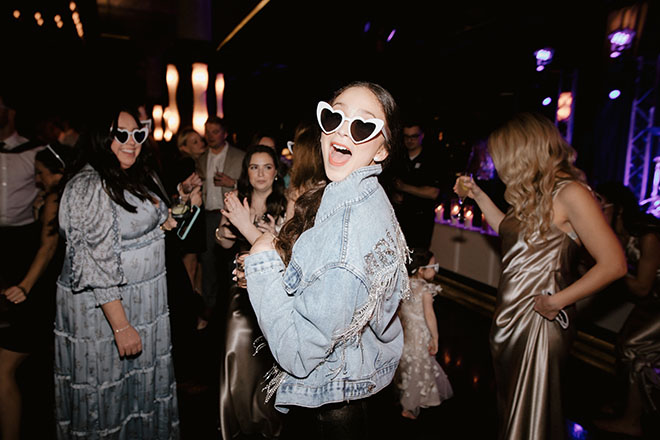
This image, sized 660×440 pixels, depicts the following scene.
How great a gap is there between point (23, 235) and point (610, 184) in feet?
16.9

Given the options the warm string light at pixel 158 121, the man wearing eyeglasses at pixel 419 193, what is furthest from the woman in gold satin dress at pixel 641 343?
the warm string light at pixel 158 121

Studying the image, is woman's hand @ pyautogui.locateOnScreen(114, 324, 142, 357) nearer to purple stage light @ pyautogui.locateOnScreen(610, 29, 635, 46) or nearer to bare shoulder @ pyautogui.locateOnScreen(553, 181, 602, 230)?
bare shoulder @ pyautogui.locateOnScreen(553, 181, 602, 230)

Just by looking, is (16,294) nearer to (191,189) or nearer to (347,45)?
(191,189)

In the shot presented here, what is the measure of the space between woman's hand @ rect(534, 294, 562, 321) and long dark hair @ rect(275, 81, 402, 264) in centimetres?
122

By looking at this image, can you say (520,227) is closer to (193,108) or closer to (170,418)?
(170,418)

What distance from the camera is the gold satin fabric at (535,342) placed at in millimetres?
2146

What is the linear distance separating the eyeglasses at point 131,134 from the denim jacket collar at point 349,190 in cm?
139

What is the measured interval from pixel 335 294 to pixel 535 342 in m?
1.56

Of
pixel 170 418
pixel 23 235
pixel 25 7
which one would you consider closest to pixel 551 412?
pixel 170 418

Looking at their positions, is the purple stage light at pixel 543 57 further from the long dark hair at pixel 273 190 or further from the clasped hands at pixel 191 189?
the clasped hands at pixel 191 189

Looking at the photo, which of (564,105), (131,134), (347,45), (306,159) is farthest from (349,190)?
(347,45)

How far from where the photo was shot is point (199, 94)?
6.99m

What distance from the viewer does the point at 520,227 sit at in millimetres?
2256

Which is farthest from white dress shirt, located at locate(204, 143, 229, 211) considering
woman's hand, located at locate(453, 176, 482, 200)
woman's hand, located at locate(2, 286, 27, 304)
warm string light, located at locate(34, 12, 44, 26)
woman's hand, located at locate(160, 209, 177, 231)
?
warm string light, located at locate(34, 12, 44, 26)
